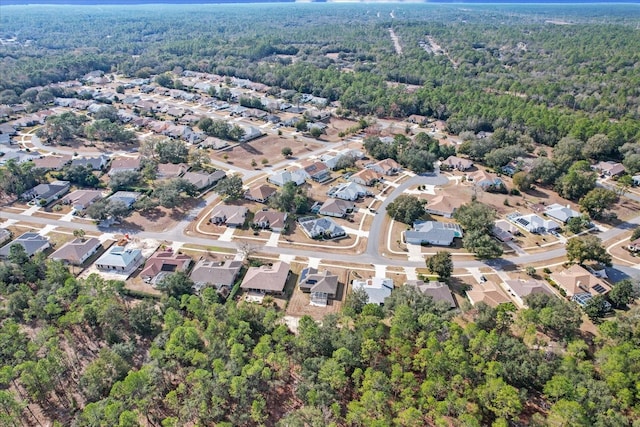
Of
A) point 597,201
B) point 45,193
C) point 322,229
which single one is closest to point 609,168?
point 597,201

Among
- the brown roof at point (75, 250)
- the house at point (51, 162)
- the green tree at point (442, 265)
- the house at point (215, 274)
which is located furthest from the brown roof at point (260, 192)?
the house at point (51, 162)

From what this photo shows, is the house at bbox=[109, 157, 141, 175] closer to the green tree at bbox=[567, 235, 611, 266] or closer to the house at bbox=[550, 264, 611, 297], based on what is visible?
the house at bbox=[550, 264, 611, 297]

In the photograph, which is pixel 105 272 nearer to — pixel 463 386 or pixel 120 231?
pixel 120 231

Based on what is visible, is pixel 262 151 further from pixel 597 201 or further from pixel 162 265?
pixel 597 201

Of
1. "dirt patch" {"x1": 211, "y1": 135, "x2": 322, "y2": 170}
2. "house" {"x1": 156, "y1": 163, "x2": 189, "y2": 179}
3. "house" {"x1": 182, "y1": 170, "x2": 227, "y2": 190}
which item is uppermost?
"house" {"x1": 182, "y1": 170, "x2": 227, "y2": 190}

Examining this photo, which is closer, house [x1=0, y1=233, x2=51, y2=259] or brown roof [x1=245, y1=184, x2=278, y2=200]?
house [x1=0, y1=233, x2=51, y2=259]

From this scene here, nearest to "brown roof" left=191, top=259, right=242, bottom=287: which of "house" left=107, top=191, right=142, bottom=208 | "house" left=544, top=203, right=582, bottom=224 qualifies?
"house" left=107, top=191, right=142, bottom=208

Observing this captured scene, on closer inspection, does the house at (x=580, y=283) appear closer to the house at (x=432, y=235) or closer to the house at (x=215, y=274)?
the house at (x=432, y=235)
